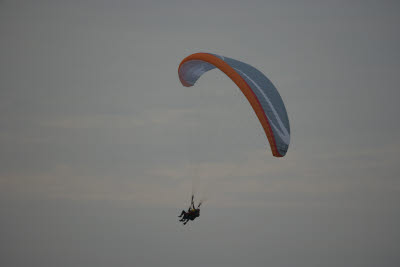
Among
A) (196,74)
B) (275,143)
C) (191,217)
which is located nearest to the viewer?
(275,143)

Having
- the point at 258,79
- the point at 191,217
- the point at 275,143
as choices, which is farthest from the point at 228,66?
the point at 191,217

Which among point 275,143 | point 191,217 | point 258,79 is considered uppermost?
point 258,79

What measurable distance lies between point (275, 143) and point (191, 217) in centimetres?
769

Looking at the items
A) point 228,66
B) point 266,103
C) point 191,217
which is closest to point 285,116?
point 266,103

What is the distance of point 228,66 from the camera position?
46.9 meters

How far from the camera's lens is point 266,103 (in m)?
45.6

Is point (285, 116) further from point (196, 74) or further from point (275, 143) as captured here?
point (196, 74)

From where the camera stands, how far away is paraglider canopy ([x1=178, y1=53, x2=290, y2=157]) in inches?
1775

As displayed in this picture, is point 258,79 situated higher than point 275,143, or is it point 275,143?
point 258,79

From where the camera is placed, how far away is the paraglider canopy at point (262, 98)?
4509cm

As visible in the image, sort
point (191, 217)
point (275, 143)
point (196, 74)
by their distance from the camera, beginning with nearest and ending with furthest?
1. point (275, 143)
2. point (191, 217)
3. point (196, 74)

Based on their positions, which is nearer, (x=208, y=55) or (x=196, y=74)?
(x=208, y=55)

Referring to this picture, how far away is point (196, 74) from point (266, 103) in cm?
870

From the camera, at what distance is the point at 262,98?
45.6 meters
